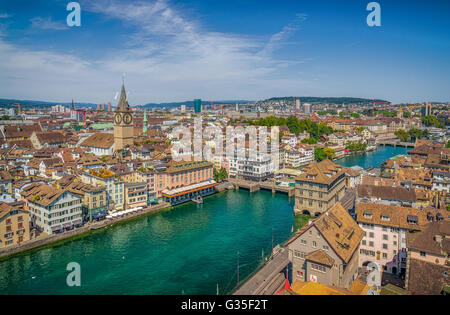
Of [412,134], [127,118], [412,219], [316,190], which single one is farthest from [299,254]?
[412,134]

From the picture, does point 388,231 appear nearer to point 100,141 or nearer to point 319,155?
point 319,155

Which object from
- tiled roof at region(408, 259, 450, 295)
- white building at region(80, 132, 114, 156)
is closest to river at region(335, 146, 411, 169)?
white building at region(80, 132, 114, 156)

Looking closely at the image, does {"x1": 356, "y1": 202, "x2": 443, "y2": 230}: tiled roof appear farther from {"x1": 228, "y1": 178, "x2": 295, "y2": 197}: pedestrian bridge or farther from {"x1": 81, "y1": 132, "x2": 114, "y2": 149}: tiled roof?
{"x1": 81, "y1": 132, "x2": 114, "y2": 149}: tiled roof

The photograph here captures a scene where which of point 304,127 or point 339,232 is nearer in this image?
point 339,232

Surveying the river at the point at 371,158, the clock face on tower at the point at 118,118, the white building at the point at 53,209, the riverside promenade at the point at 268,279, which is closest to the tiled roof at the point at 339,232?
the riverside promenade at the point at 268,279

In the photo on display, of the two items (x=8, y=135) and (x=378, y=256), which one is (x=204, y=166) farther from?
(x=8, y=135)
